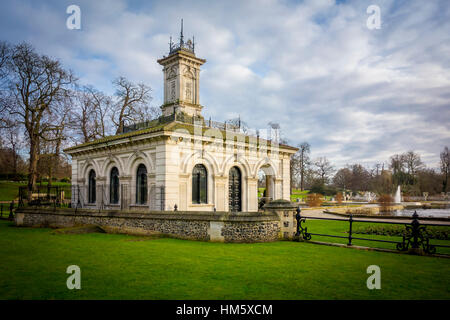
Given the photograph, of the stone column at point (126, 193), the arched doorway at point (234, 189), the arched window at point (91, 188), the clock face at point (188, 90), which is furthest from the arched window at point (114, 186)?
the arched doorway at point (234, 189)

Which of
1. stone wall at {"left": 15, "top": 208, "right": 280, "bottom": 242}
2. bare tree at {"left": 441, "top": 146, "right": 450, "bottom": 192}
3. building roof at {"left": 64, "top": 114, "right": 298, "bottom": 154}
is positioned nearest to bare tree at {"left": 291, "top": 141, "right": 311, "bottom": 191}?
bare tree at {"left": 441, "top": 146, "right": 450, "bottom": 192}

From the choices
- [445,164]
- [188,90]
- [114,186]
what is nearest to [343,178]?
[445,164]

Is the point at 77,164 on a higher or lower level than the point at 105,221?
higher

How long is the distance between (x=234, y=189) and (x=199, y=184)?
307cm

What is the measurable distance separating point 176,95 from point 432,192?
2292 inches

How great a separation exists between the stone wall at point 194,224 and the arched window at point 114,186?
10.7ft

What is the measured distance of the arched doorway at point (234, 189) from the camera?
20.9m

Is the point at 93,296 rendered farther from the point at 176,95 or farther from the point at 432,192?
the point at 432,192

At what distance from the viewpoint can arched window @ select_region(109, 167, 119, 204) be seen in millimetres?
20828

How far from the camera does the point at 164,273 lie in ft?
24.6

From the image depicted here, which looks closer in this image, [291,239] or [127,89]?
[291,239]

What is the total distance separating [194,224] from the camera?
1311cm
